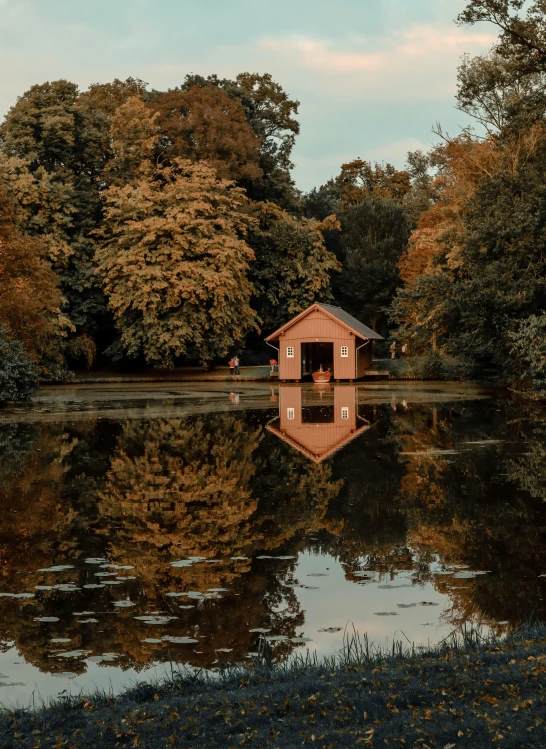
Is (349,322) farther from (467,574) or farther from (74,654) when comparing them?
(74,654)

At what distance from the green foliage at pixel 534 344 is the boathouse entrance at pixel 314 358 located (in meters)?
25.4

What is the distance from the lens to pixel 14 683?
6.85 m

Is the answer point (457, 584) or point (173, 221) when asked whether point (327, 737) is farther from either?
point (173, 221)

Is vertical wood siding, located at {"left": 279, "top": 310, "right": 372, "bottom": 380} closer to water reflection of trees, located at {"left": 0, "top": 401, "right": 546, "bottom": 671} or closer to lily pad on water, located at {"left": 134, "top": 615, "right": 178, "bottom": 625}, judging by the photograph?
water reflection of trees, located at {"left": 0, "top": 401, "right": 546, "bottom": 671}

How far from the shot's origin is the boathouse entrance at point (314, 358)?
6128cm

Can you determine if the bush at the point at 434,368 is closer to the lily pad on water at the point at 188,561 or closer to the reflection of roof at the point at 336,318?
the reflection of roof at the point at 336,318

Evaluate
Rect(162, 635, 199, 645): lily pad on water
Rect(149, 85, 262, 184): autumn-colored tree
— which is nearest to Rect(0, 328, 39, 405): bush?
Rect(149, 85, 262, 184): autumn-colored tree

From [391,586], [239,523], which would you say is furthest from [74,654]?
[239,523]

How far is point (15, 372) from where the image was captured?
3441 cm

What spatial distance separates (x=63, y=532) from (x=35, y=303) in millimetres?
25110

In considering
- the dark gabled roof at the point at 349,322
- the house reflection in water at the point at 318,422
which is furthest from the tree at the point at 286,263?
the house reflection in water at the point at 318,422

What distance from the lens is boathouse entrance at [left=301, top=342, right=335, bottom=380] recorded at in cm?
6128

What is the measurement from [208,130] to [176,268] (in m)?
11.0

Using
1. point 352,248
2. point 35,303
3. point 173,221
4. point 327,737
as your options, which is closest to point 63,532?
point 327,737
